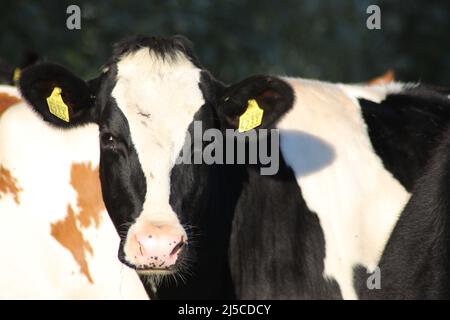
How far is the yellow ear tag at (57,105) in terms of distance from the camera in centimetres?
554

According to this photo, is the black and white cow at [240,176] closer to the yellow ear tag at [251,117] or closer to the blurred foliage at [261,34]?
the yellow ear tag at [251,117]

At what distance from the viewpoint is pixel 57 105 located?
555cm

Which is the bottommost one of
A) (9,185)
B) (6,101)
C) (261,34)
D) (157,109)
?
(9,185)

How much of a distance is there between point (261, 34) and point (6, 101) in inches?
435

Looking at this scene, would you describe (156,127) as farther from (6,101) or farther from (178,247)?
(6,101)

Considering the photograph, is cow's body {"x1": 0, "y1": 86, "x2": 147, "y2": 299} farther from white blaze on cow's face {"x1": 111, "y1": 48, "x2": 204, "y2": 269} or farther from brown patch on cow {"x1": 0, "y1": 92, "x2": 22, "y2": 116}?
white blaze on cow's face {"x1": 111, "y1": 48, "x2": 204, "y2": 269}

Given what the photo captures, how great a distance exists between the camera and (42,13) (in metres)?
14.8

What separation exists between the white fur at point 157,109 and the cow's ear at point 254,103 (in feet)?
0.62

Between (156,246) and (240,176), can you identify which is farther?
(240,176)

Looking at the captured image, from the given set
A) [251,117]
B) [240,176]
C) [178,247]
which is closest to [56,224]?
[240,176]

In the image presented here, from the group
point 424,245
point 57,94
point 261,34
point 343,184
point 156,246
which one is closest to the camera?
point 424,245

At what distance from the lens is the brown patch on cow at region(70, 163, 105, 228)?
5977 millimetres

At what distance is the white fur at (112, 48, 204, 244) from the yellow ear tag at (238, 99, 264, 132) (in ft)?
0.91
